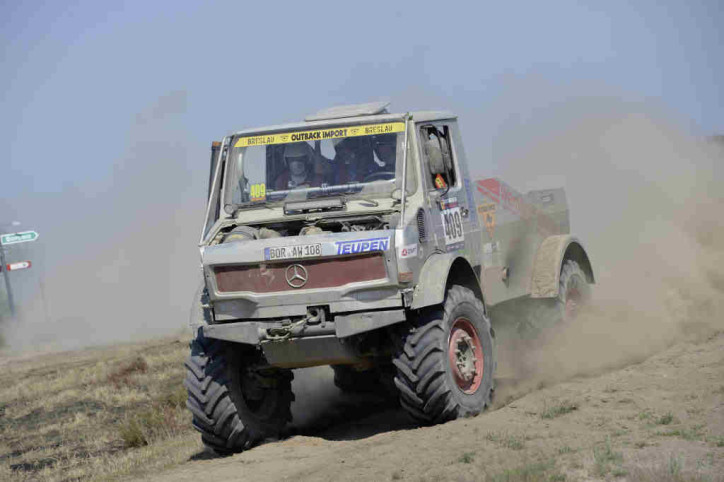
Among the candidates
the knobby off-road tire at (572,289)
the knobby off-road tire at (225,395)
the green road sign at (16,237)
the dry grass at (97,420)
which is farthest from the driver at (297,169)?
the green road sign at (16,237)

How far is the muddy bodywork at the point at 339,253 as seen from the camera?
8.09 metres

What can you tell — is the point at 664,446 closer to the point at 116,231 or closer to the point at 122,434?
the point at 122,434

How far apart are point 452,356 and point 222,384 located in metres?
2.02

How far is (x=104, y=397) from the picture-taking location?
14.7 m

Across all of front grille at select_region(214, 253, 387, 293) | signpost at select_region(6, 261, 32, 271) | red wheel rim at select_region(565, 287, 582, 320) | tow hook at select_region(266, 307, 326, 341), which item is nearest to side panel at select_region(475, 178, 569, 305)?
red wheel rim at select_region(565, 287, 582, 320)

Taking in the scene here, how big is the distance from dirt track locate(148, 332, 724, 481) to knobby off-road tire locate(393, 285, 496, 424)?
168 millimetres

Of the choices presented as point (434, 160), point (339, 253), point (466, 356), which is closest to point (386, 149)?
point (434, 160)

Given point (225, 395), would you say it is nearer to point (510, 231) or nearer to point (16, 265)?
point (510, 231)

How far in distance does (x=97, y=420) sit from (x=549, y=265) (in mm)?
6308

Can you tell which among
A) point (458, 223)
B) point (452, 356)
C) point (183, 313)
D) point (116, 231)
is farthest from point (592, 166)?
point (116, 231)

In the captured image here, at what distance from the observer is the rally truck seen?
8141mm

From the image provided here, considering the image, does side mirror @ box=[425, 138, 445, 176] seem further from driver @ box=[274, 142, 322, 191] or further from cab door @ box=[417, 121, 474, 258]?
driver @ box=[274, 142, 322, 191]

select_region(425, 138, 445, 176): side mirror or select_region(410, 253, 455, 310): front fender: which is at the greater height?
select_region(425, 138, 445, 176): side mirror

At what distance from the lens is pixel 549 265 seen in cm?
1128
